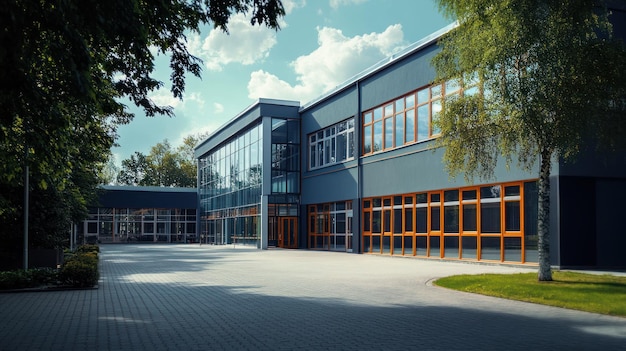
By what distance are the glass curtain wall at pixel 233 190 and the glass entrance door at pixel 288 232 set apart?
1.57 meters

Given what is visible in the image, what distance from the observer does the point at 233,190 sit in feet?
160

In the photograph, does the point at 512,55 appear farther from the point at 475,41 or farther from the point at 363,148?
the point at 363,148

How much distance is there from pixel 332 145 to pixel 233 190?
1444cm

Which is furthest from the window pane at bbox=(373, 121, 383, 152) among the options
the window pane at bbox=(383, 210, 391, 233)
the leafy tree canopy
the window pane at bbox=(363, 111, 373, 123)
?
the leafy tree canopy

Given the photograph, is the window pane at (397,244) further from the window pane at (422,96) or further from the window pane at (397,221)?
the window pane at (422,96)

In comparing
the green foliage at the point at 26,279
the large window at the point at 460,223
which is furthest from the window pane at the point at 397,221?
the green foliage at the point at 26,279

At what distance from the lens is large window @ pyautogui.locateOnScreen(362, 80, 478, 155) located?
25969mm

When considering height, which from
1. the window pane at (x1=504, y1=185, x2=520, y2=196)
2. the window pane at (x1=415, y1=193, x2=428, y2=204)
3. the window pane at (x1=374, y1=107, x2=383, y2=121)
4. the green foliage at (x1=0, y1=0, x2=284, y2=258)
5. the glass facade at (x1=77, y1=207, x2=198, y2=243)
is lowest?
the glass facade at (x1=77, y1=207, x2=198, y2=243)

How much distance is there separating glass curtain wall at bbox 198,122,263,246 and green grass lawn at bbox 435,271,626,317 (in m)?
26.9

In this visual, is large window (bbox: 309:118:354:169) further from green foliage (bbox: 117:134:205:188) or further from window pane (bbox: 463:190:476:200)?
green foliage (bbox: 117:134:205:188)

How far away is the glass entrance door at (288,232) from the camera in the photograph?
41.2m

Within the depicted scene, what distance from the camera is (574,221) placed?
20.0 metres

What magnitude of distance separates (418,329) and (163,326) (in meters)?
3.79

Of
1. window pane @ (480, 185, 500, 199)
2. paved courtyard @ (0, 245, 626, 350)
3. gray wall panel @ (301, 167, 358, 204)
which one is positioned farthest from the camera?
gray wall panel @ (301, 167, 358, 204)
